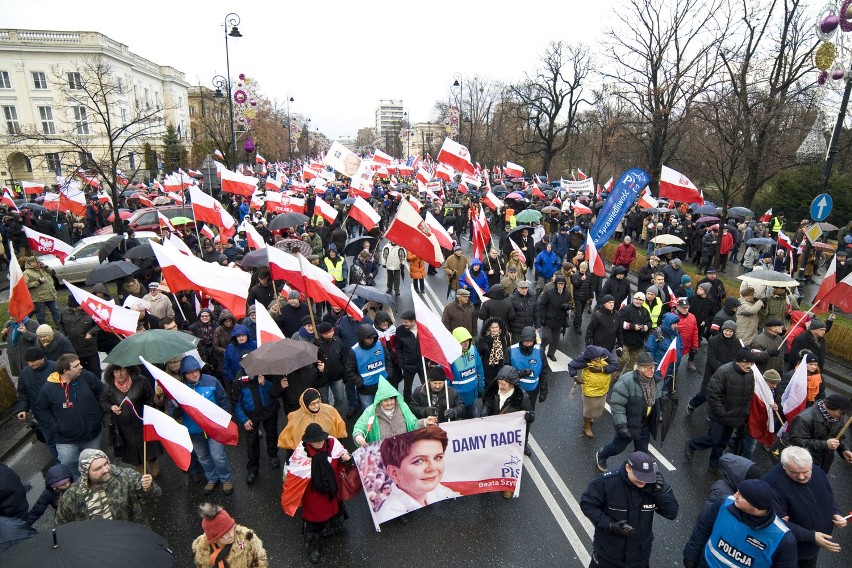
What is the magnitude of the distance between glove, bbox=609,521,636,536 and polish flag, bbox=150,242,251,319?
5310 millimetres

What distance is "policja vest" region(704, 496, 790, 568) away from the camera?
3375 millimetres

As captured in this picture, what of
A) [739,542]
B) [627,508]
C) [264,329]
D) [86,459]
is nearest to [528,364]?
[627,508]

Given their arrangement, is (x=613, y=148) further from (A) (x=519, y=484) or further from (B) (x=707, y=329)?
(A) (x=519, y=484)

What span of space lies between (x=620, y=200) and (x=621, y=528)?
732cm

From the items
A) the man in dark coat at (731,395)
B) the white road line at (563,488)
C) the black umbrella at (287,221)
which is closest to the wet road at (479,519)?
the white road line at (563,488)

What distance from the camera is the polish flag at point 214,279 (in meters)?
7.05

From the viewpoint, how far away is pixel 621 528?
3.75 metres

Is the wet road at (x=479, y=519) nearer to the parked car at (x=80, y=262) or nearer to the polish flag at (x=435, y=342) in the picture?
the polish flag at (x=435, y=342)

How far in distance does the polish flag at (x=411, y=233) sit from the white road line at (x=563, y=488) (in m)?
3.06

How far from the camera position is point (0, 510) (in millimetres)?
4020

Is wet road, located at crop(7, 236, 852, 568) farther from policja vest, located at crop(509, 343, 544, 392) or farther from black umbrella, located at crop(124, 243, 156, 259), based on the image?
black umbrella, located at crop(124, 243, 156, 259)

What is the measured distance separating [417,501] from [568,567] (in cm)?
154

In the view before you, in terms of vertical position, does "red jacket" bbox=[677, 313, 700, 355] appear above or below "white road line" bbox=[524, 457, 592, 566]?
above

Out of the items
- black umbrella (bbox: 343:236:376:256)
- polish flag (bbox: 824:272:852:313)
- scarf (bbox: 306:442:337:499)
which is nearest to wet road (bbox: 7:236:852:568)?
scarf (bbox: 306:442:337:499)
